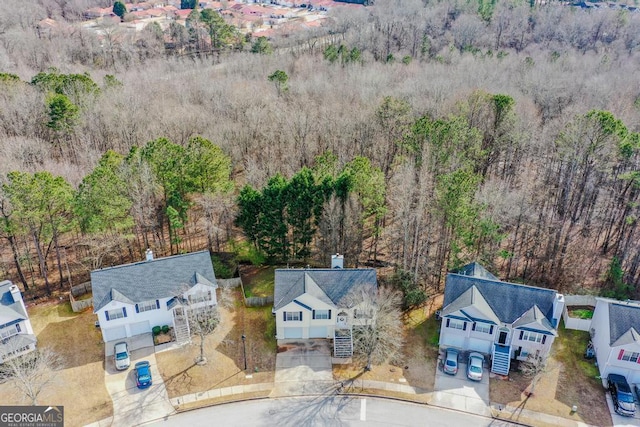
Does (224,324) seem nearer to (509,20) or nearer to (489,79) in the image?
(489,79)

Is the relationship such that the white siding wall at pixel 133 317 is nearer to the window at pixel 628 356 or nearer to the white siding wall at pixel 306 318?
the white siding wall at pixel 306 318

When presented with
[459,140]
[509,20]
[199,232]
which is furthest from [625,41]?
[199,232]

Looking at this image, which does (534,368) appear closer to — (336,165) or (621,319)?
(621,319)

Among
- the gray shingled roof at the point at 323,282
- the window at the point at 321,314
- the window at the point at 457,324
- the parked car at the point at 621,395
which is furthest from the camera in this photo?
the gray shingled roof at the point at 323,282

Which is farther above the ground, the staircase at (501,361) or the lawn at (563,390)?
A: the staircase at (501,361)

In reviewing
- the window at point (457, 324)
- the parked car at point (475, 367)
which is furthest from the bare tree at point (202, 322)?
the parked car at point (475, 367)

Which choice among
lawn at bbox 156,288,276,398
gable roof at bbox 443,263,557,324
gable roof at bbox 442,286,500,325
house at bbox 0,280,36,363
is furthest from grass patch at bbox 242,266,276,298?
house at bbox 0,280,36,363

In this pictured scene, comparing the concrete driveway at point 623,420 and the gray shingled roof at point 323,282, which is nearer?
the concrete driveway at point 623,420

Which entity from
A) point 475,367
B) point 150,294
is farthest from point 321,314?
point 150,294
